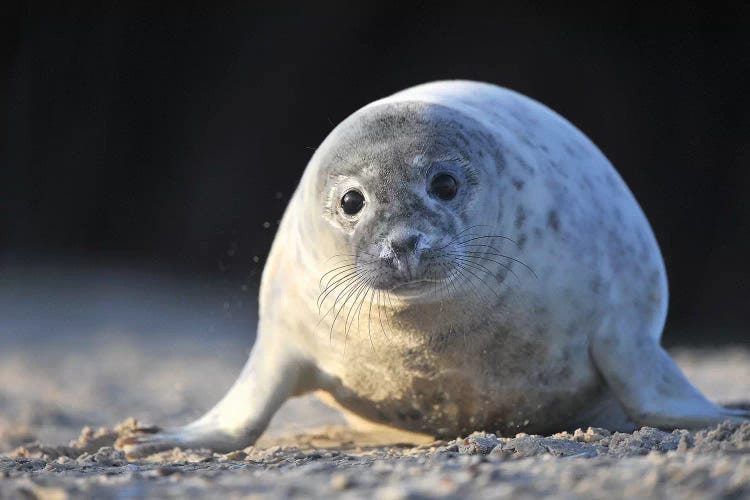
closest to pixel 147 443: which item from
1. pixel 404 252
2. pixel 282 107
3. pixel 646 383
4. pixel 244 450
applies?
pixel 244 450

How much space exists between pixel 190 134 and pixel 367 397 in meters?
7.45

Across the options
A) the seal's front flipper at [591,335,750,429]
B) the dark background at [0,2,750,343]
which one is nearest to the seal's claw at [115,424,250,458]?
the seal's front flipper at [591,335,750,429]

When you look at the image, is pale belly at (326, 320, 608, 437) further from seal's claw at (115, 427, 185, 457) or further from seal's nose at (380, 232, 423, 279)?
seal's claw at (115, 427, 185, 457)

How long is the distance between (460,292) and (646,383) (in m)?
0.68

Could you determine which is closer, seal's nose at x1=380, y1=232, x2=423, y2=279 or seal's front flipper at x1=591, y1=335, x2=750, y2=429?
seal's nose at x1=380, y1=232, x2=423, y2=279

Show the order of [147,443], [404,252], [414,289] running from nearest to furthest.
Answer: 1. [404,252]
2. [414,289]
3. [147,443]

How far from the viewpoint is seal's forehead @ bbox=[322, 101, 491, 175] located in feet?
10.5

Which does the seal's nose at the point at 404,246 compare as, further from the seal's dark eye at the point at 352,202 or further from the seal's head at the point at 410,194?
the seal's dark eye at the point at 352,202

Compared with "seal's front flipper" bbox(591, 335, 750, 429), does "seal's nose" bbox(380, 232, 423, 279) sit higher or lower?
higher

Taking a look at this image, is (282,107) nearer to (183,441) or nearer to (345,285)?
(183,441)

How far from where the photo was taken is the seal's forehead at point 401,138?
3213 mm

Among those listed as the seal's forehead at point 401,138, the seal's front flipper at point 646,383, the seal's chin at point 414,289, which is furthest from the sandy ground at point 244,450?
the seal's forehead at point 401,138

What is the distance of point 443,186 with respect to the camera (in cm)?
321

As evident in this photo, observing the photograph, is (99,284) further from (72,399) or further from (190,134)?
(72,399)
